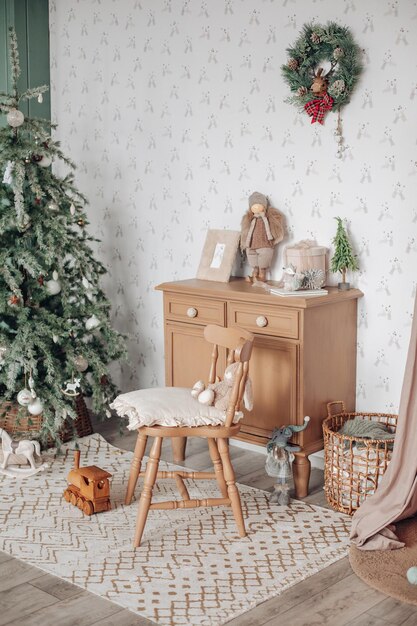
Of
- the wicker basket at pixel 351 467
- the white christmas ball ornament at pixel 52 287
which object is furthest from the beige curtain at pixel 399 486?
the white christmas ball ornament at pixel 52 287

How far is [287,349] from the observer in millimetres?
3598

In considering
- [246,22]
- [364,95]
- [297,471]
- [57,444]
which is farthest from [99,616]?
[246,22]

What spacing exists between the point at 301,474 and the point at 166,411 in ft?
2.52

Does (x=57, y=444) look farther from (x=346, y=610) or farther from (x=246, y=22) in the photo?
(x=246, y=22)

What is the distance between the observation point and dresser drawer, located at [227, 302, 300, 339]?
356 centimetres

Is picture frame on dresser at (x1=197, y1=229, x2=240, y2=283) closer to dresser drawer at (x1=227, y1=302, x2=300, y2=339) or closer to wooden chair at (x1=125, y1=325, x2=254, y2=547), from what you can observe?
dresser drawer at (x1=227, y1=302, x2=300, y2=339)

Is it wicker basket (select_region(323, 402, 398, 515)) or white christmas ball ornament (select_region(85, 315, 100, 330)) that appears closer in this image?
wicker basket (select_region(323, 402, 398, 515))

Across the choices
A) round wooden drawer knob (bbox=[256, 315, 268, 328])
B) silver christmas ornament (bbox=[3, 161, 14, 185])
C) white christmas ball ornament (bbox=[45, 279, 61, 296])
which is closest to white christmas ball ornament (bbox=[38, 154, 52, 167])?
silver christmas ornament (bbox=[3, 161, 14, 185])

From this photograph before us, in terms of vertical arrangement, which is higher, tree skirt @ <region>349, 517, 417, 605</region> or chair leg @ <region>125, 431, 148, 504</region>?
chair leg @ <region>125, 431, 148, 504</region>

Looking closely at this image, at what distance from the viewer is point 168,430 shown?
3162 millimetres

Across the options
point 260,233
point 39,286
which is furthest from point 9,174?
point 260,233

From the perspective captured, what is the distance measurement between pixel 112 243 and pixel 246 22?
151cm

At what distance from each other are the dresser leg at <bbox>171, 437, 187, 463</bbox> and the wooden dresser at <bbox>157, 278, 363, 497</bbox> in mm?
320

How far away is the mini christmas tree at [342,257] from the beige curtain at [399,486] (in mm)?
631
